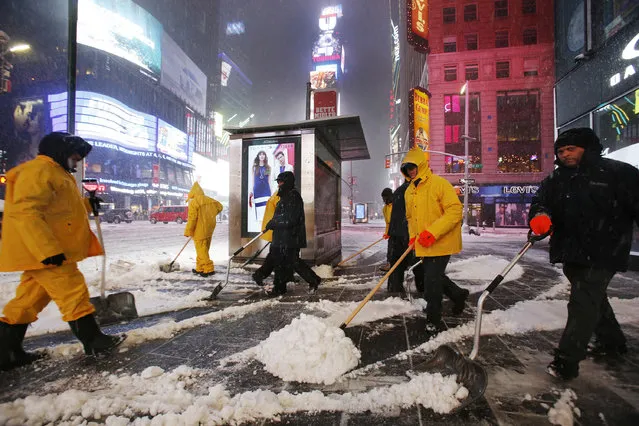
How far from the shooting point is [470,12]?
36062mm

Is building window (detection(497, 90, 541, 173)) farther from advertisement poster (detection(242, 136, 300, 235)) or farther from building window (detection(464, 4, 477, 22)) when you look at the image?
advertisement poster (detection(242, 136, 300, 235))

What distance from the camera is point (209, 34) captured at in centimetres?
12562

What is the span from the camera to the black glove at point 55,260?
8.25 feet

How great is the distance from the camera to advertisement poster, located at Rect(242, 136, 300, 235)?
7840 mm

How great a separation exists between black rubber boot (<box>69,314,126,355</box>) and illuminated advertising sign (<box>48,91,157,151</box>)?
199 feet

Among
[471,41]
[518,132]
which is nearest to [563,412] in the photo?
[518,132]

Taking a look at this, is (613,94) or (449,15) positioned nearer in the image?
(613,94)

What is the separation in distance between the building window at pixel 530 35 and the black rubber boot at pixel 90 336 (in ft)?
146

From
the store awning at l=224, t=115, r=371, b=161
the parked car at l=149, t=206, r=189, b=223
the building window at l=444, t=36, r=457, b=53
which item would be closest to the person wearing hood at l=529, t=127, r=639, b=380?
the store awning at l=224, t=115, r=371, b=161

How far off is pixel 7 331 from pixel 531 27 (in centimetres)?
4588

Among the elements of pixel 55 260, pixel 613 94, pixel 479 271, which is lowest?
pixel 479 271

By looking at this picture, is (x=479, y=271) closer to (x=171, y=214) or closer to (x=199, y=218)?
(x=199, y=218)

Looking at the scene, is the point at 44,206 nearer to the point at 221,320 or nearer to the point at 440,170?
the point at 221,320

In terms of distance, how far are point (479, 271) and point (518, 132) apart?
33709mm
